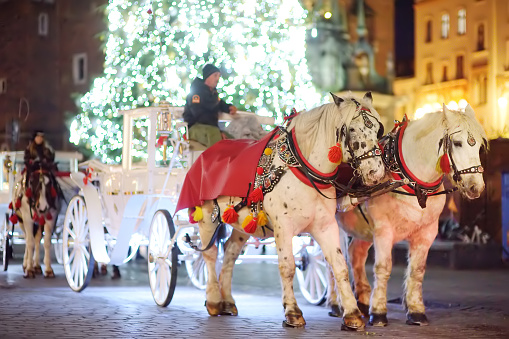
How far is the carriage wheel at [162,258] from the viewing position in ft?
36.2

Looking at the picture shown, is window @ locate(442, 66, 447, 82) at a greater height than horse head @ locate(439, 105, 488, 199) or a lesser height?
greater

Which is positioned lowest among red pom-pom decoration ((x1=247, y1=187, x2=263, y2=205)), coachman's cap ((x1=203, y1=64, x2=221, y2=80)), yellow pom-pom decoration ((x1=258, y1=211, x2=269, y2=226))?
yellow pom-pom decoration ((x1=258, y1=211, x2=269, y2=226))

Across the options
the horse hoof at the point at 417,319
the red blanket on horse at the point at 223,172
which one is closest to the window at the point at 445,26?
the red blanket on horse at the point at 223,172

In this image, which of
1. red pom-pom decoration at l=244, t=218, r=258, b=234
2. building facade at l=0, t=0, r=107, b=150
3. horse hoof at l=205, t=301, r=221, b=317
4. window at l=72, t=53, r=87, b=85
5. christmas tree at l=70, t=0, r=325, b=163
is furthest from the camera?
building facade at l=0, t=0, r=107, b=150

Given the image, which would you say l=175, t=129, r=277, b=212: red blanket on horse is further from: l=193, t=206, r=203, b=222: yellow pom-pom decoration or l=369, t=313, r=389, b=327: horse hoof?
l=369, t=313, r=389, b=327: horse hoof

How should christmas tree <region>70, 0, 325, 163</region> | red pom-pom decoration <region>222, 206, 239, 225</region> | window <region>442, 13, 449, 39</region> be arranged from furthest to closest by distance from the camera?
window <region>442, 13, 449, 39</region>, christmas tree <region>70, 0, 325, 163</region>, red pom-pom decoration <region>222, 206, 239, 225</region>

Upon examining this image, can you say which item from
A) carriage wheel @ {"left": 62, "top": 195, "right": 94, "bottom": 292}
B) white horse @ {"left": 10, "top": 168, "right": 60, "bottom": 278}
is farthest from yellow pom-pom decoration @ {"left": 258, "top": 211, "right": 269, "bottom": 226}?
white horse @ {"left": 10, "top": 168, "right": 60, "bottom": 278}

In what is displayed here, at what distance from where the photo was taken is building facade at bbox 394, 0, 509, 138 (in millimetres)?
45625

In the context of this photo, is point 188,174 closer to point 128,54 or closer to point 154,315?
point 154,315

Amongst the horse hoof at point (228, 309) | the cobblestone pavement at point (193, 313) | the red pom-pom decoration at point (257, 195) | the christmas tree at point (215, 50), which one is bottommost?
the cobblestone pavement at point (193, 313)

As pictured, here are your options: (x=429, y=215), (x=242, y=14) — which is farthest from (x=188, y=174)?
(x=242, y=14)

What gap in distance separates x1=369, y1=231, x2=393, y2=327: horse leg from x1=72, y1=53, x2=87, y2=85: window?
42840 millimetres

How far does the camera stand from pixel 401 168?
372 inches

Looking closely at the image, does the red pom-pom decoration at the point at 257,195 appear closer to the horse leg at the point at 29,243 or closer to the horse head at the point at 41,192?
the horse head at the point at 41,192
